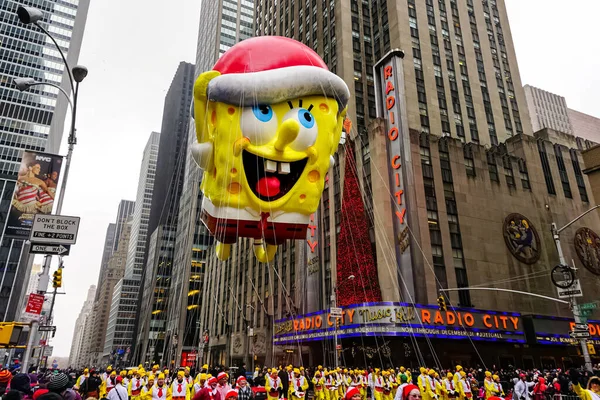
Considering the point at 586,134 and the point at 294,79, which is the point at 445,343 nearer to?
the point at 294,79

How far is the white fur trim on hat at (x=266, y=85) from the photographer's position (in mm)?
9352

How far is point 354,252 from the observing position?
123 feet

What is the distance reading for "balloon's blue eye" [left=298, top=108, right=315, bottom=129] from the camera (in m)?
9.66

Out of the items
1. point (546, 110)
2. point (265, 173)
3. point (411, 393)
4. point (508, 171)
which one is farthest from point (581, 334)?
point (546, 110)

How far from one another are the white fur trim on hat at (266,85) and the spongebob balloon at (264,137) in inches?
0.9

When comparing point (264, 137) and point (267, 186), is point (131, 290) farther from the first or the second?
point (264, 137)

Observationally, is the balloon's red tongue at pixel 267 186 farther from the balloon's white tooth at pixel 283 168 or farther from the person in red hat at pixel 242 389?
the person in red hat at pixel 242 389

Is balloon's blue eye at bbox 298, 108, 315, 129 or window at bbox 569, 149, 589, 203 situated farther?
window at bbox 569, 149, 589, 203

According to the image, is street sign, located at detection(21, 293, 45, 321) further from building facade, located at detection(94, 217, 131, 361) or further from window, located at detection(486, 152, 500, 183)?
building facade, located at detection(94, 217, 131, 361)

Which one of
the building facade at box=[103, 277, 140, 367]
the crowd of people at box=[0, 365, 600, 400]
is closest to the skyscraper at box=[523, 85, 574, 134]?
the crowd of people at box=[0, 365, 600, 400]

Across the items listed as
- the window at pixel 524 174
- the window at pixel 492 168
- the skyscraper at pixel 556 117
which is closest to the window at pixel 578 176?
the window at pixel 524 174

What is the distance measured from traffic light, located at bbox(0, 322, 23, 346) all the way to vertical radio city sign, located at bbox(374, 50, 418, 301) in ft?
86.1

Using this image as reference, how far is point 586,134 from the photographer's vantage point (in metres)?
158

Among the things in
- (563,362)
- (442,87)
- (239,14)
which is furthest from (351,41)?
(239,14)
